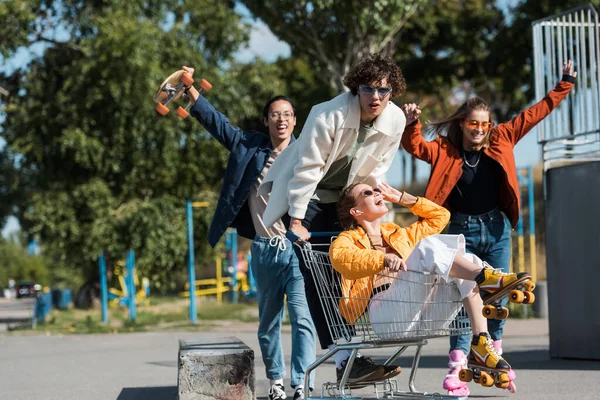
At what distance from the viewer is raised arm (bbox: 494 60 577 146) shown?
7207mm

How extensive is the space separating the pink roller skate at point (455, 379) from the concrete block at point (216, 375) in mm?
1288

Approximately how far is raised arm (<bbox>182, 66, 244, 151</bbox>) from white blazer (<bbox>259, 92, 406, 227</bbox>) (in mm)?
981

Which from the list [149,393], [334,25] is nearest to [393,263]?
[149,393]

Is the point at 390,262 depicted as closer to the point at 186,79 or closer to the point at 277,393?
the point at 277,393

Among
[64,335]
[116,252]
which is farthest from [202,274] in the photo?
[64,335]

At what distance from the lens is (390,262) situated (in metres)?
5.23

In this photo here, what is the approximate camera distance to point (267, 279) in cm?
694

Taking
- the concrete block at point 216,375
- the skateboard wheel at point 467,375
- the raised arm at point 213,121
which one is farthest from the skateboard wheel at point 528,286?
the raised arm at point 213,121

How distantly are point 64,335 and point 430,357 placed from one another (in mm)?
7700

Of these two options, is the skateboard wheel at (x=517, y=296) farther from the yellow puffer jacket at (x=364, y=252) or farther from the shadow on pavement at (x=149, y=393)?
the shadow on pavement at (x=149, y=393)

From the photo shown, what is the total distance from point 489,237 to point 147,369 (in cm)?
424

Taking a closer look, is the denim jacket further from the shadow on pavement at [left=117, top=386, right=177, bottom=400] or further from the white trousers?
the white trousers

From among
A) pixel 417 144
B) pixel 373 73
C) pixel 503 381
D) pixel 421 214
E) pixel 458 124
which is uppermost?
pixel 373 73

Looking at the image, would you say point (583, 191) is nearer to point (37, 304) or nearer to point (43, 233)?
point (37, 304)
